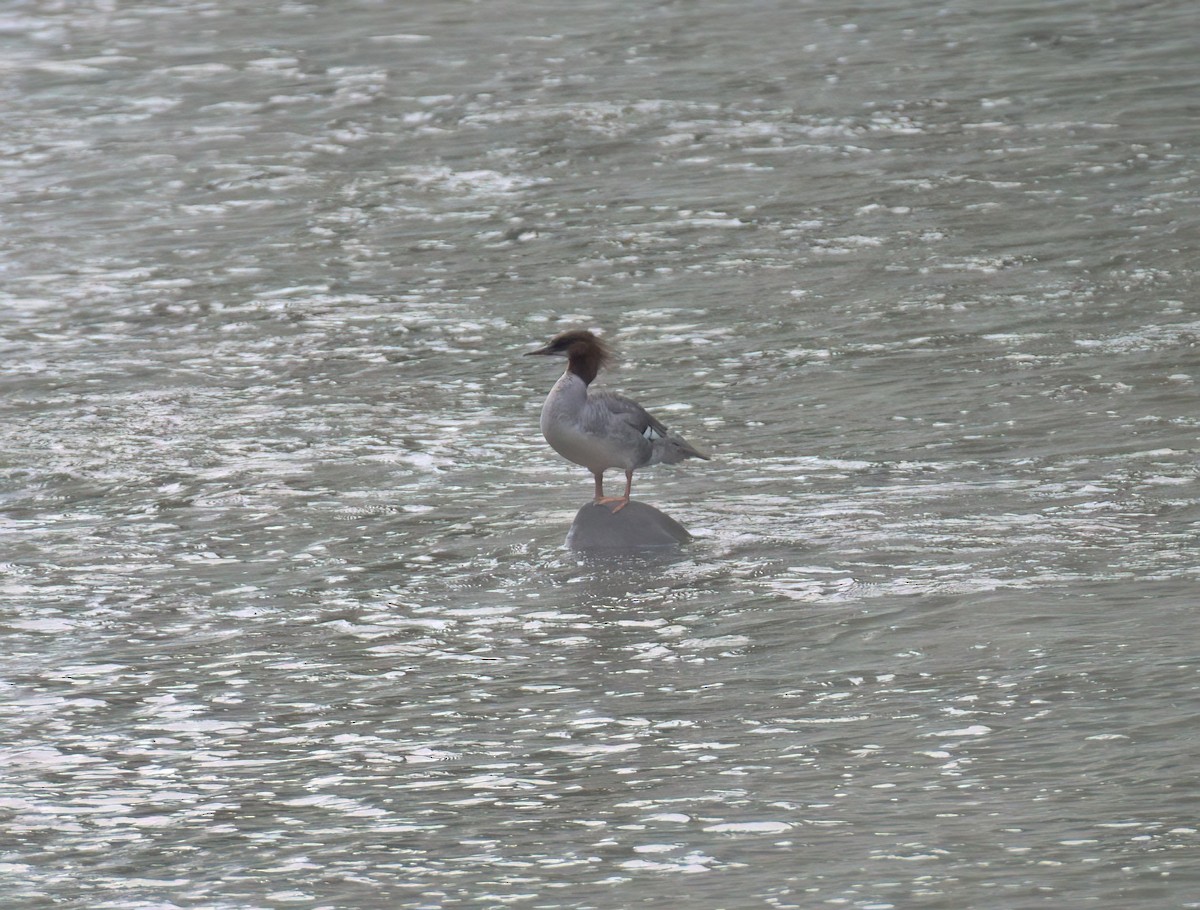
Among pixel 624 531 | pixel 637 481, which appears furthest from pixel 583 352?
pixel 637 481

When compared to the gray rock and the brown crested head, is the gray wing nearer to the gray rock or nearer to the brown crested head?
the brown crested head

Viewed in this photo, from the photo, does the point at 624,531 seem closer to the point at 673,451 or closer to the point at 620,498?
the point at 620,498

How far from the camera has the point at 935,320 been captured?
44.0ft

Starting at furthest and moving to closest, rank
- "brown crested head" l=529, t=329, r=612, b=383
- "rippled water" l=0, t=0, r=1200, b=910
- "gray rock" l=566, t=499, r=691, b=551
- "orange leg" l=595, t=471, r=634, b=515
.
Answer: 1. "brown crested head" l=529, t=329, r=612, b=383
2. "orange leg" l=595, t=471, r=634, b=515
3. "gray rock" l=566, t=499, r=691, b=551
4. "rippled water" l=0, t=0, r=1200, b=910

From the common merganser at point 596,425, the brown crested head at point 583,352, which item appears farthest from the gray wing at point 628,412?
the brown crested head at point 583,352

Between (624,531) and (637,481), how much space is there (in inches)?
50.6

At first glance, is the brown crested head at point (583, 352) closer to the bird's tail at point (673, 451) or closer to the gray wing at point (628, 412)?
the gray wing at point (628, 412)

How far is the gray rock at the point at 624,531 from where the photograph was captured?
9.78 meters

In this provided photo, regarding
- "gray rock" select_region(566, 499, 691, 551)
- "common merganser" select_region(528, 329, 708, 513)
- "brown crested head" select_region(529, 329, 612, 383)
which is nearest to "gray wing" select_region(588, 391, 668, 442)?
"common merganser" select_region(528, 329, 708, 513)

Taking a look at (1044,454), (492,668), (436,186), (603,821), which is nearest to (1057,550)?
(1044,454)

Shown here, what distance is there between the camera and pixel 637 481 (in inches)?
436

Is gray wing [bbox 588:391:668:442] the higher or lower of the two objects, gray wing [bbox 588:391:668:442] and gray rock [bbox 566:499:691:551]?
the higher

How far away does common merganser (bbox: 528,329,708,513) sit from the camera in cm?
999

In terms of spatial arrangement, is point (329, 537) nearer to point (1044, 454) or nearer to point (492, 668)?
point (492, 668)
